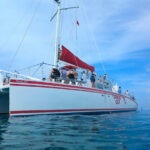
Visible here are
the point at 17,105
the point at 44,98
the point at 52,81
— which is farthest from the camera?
the point at 52,81

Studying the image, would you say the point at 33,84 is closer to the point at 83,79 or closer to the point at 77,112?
the point at 77,112

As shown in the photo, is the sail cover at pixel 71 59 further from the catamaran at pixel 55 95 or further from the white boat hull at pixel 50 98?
the white boat hull at pixel 50 98

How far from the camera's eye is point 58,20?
18.1 metres

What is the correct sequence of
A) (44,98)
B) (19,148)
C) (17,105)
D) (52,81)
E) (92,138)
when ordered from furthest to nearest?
(52,81)
(44,98)
(17,105)
(92,138)
(19,148)

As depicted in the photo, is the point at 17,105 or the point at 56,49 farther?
the point at 56,49

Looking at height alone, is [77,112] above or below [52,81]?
below

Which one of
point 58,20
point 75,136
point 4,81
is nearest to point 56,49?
point 58,20

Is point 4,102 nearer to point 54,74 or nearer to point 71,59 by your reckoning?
point 54,74

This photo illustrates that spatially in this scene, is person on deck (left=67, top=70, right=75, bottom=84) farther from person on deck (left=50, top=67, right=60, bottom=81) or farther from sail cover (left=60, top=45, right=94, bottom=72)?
person on deck (left=50, top=67, right=60, bottom=81)

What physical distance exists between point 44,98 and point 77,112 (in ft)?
10.3

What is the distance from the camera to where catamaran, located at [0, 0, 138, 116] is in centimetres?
1343

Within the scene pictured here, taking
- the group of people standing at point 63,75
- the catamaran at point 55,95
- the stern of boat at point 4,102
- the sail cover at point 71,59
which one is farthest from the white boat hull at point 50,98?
the stern of boat at point 4,102

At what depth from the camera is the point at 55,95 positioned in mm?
14812

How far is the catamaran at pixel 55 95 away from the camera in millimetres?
13430
